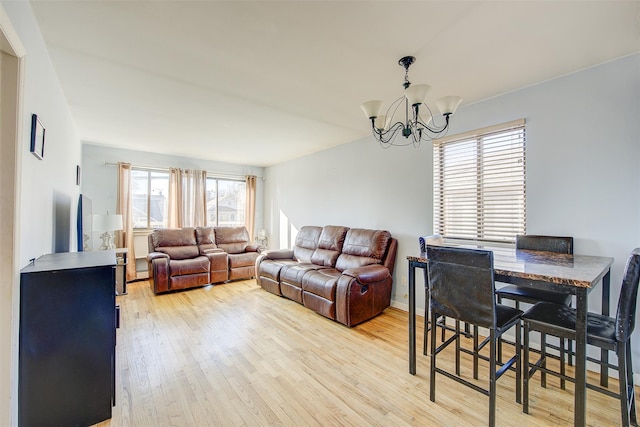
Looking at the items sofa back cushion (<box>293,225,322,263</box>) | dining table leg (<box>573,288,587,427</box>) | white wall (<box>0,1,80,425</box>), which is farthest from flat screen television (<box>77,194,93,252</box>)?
dining table leg (<box>573,288,587,427</box>)

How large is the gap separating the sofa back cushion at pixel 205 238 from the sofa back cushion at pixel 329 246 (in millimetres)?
2177

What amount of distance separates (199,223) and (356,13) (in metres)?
5.12

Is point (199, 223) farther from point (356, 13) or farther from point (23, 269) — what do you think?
point (356, 13)

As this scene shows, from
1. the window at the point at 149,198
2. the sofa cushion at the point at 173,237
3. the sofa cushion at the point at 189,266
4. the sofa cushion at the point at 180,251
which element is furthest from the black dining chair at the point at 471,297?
the window at the point at 149,198

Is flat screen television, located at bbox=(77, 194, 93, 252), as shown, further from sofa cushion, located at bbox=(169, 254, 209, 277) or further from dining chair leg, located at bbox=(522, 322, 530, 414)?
dining chair leg, located at bbox=(522, 322, 530, 414)

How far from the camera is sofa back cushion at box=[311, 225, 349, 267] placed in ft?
13.3

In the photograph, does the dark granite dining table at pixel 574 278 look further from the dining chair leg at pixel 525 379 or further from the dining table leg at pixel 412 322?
the dining chair leg at pixel 525 379

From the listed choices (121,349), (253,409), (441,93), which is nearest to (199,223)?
(121,349)

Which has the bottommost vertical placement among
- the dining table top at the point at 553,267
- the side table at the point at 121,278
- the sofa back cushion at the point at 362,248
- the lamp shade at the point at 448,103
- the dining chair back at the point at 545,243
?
the side table at the point at 121,278

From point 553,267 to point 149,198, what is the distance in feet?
19.8

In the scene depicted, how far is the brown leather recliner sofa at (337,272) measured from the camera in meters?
3.03

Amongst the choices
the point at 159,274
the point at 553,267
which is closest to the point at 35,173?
the point at 159,274

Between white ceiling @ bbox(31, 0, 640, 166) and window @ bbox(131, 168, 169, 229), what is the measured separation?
212 cm

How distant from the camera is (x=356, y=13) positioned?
160 centimetres
